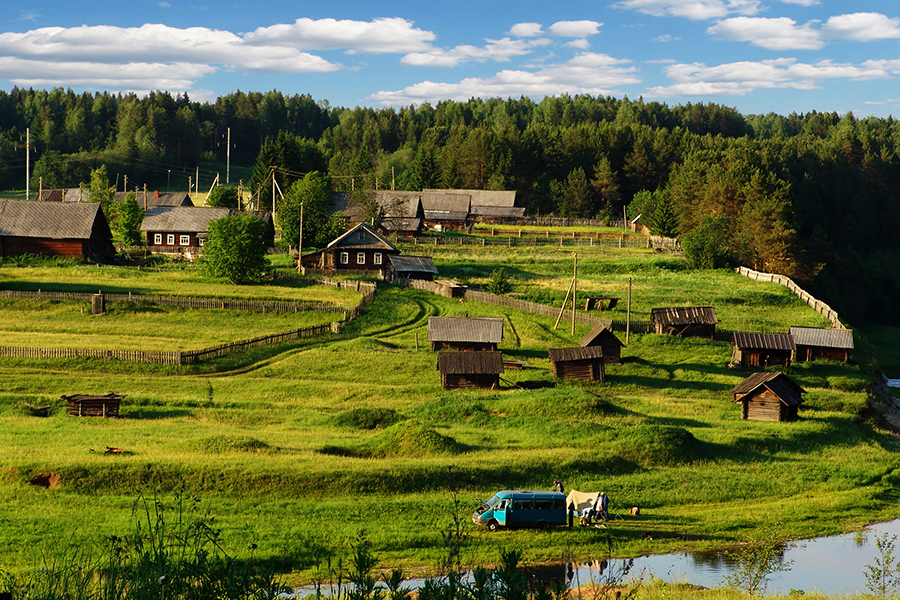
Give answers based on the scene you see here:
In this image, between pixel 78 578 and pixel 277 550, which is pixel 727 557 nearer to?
pixel 277 550

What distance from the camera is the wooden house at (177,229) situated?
280ft

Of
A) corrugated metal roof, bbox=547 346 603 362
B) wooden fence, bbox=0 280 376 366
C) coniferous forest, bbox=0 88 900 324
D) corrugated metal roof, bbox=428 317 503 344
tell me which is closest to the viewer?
wooden fence, bbox=0 280 376 366

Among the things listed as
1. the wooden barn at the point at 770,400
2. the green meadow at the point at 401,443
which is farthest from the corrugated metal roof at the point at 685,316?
the wooden barn at the point at 770,400

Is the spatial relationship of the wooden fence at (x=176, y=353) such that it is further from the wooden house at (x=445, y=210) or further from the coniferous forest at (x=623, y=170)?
the wooden house at (x=445, y=210)

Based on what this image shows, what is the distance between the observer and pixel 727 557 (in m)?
25.1

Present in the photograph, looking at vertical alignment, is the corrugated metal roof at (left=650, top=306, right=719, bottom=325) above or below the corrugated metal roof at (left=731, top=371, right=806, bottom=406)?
above

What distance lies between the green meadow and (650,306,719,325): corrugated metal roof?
5.32 feet

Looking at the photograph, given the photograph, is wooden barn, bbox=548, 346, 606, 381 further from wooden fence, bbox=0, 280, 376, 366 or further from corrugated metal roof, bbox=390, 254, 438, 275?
corrugated metal roof, bbox=390, 254, 438, 275

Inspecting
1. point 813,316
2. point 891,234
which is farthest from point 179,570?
point 891,234

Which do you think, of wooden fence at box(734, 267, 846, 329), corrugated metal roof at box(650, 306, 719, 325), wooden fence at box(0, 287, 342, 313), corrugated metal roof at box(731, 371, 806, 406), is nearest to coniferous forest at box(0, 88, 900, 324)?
wooden fence at box(734, 267, 846, 329)

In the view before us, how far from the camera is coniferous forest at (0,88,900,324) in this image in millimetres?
95312

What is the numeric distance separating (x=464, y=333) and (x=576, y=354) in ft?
25.1

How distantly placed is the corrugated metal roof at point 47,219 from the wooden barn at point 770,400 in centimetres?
5564

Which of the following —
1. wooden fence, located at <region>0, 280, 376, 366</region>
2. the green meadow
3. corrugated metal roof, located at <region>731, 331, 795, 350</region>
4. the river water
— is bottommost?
the river water
